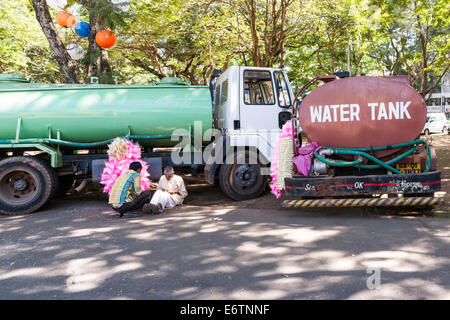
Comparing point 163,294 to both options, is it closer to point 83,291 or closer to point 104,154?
point 83,291

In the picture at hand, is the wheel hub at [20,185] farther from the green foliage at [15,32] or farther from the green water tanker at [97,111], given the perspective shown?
the green foliage at [15,32]

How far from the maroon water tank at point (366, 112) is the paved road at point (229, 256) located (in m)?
1.24

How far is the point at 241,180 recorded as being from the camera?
7.74 meters

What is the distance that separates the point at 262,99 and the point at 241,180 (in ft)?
5.38

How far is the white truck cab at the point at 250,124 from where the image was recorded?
7605 millimetres

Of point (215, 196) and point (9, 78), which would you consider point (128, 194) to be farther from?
point (9, 78)

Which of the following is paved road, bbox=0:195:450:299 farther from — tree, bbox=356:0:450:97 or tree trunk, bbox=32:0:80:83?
tree, bbox=356:0:450:97

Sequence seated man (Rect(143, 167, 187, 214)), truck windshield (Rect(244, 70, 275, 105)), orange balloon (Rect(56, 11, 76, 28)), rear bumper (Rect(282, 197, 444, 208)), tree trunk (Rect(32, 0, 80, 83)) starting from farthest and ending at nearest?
tree trunk (Rect(32, 0, 80, 83)), orange balloon (Rect(56, 11, 76, 28)), truck windshield (Rect(244, 70, 275, 105)), seated man (Rect(143, 167, 187, 214)), rear bumper (Rect(282, 197, 444, 208))

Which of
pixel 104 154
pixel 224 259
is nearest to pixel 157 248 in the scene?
pixel 224 259

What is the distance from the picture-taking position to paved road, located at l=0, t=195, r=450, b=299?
3555mm

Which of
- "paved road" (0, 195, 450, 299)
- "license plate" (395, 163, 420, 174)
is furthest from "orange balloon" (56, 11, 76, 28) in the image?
"license plate" (395, 163, 420, 174)

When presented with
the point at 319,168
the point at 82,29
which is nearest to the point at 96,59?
the point at 82,29

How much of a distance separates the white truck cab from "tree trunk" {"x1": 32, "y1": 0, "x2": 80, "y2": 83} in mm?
5301

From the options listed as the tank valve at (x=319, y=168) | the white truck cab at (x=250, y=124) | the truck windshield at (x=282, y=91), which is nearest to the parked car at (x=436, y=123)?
the truck windshield at (x=282, y=91)
